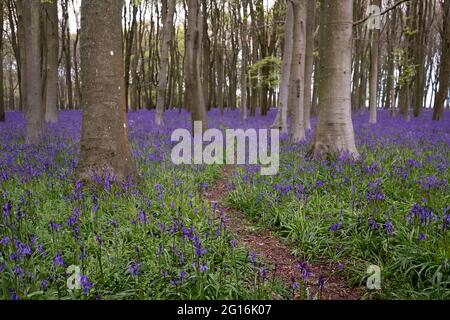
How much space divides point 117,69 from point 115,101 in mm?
521

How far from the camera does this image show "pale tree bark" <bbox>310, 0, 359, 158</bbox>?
23.7 ft

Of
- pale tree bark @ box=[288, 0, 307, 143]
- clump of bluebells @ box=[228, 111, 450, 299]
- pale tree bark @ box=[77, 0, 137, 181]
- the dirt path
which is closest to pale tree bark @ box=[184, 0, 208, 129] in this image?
pale tree bark @ box=[288, 0, 307, 143]

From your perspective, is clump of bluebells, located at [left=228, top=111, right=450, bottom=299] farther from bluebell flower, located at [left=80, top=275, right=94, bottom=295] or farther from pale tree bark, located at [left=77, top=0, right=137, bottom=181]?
pale tree bark, located at [left=77, top=0, right=137, bottom=181]

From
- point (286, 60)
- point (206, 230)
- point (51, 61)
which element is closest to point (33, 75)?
point (51, 61)

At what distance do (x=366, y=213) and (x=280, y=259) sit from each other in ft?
4.00

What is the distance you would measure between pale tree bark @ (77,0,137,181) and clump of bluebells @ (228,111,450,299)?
218 cm

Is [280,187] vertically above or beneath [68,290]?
above

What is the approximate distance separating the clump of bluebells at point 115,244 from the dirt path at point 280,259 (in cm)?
29

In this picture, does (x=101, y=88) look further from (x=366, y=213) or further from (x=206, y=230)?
(x=366, y=213)

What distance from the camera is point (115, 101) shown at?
5.50m
